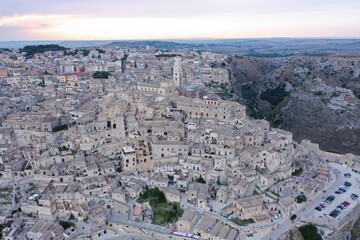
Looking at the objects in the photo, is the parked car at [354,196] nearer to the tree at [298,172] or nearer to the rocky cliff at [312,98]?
the tree at [298,172]

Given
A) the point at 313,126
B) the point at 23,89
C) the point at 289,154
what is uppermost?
the point at 23,89

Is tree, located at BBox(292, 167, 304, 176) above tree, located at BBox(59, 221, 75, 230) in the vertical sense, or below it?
above

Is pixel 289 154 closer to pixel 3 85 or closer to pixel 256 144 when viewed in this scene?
pixel 256 144

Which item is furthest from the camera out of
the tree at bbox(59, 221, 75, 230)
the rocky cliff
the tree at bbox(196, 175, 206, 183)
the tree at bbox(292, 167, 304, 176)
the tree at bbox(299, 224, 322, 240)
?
the rocky cliff

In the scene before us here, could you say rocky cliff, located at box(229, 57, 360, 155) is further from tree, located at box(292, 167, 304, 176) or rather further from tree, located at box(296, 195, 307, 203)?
tree, located at box(296, 195, 307, 203)

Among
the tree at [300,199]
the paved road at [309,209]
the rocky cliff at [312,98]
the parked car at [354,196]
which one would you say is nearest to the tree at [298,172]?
the paved road at [309,209]

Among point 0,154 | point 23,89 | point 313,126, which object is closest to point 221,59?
point 313,126

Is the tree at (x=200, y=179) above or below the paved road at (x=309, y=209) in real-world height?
above

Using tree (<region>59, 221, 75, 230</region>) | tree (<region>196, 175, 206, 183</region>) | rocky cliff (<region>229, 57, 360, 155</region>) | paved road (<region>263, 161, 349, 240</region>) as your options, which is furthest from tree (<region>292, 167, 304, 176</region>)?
tree (<region>59, 221, 75, 230</region>)

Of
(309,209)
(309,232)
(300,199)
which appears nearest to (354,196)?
(309,209)
